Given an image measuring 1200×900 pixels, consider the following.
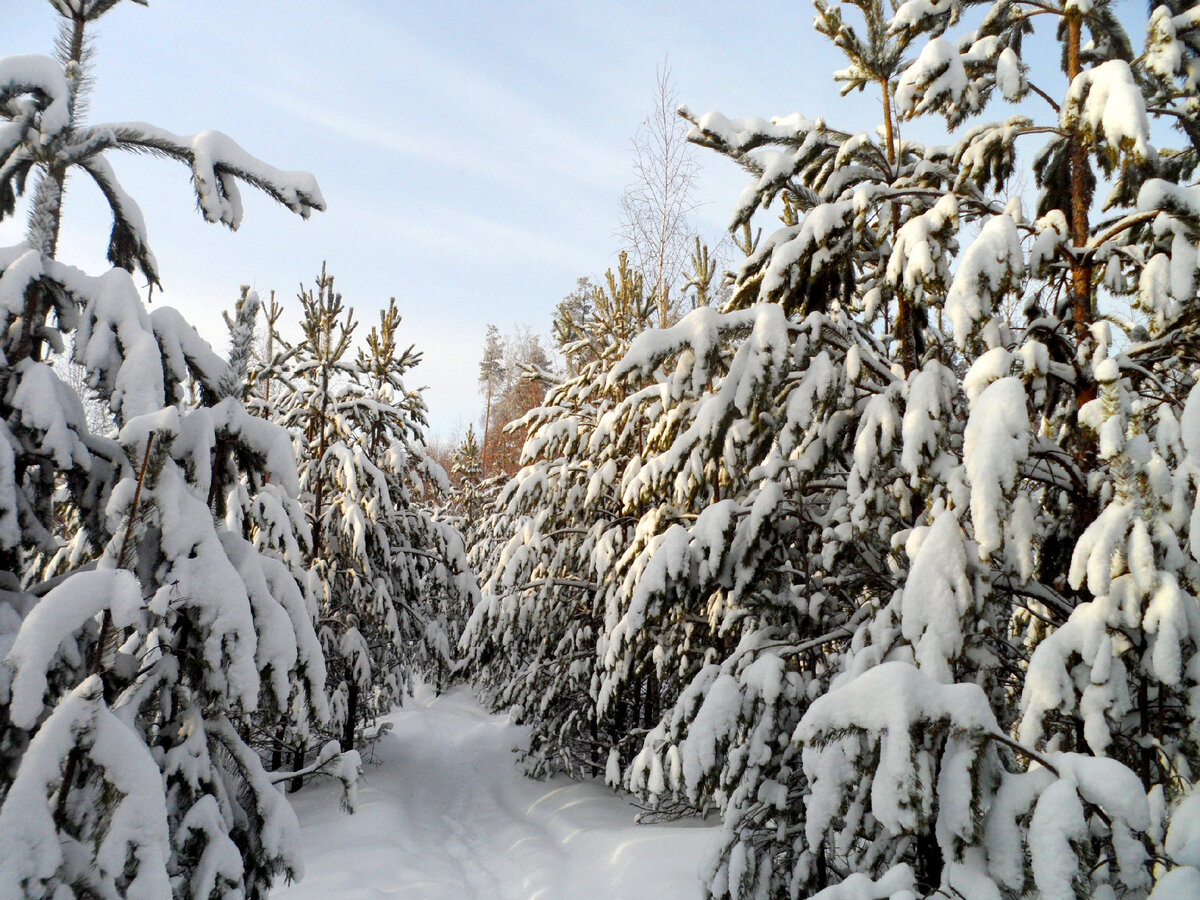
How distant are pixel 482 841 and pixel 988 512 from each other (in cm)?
819

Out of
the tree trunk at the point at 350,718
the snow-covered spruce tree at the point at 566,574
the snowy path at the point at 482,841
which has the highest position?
the snow-covered spruce tree at the point at 566,574

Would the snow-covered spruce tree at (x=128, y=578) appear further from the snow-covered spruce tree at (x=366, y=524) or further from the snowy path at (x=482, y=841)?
the snow-covered spruce tree at (x=366, y=524)

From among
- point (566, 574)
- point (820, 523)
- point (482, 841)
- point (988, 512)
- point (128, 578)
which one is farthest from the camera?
point (566, 574)

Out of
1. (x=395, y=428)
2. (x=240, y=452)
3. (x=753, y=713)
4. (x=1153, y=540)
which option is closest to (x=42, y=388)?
(x=240, y=452)

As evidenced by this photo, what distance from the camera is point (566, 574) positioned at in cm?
1062

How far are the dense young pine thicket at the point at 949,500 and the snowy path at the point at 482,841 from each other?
1579mm

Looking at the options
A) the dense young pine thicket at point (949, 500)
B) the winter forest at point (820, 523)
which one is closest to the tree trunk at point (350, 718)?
the winter forest at point (820, 523)

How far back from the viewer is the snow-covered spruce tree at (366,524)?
10023 millimetres

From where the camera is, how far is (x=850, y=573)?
4.44 meters

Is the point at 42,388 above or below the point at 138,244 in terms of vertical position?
below

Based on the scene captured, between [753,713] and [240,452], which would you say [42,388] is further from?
[753,713]

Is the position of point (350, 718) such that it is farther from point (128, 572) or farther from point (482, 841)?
point (128, 572)

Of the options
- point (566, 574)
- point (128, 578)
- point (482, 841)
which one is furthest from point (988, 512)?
point (566, 574)

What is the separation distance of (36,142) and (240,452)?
1403 mm
